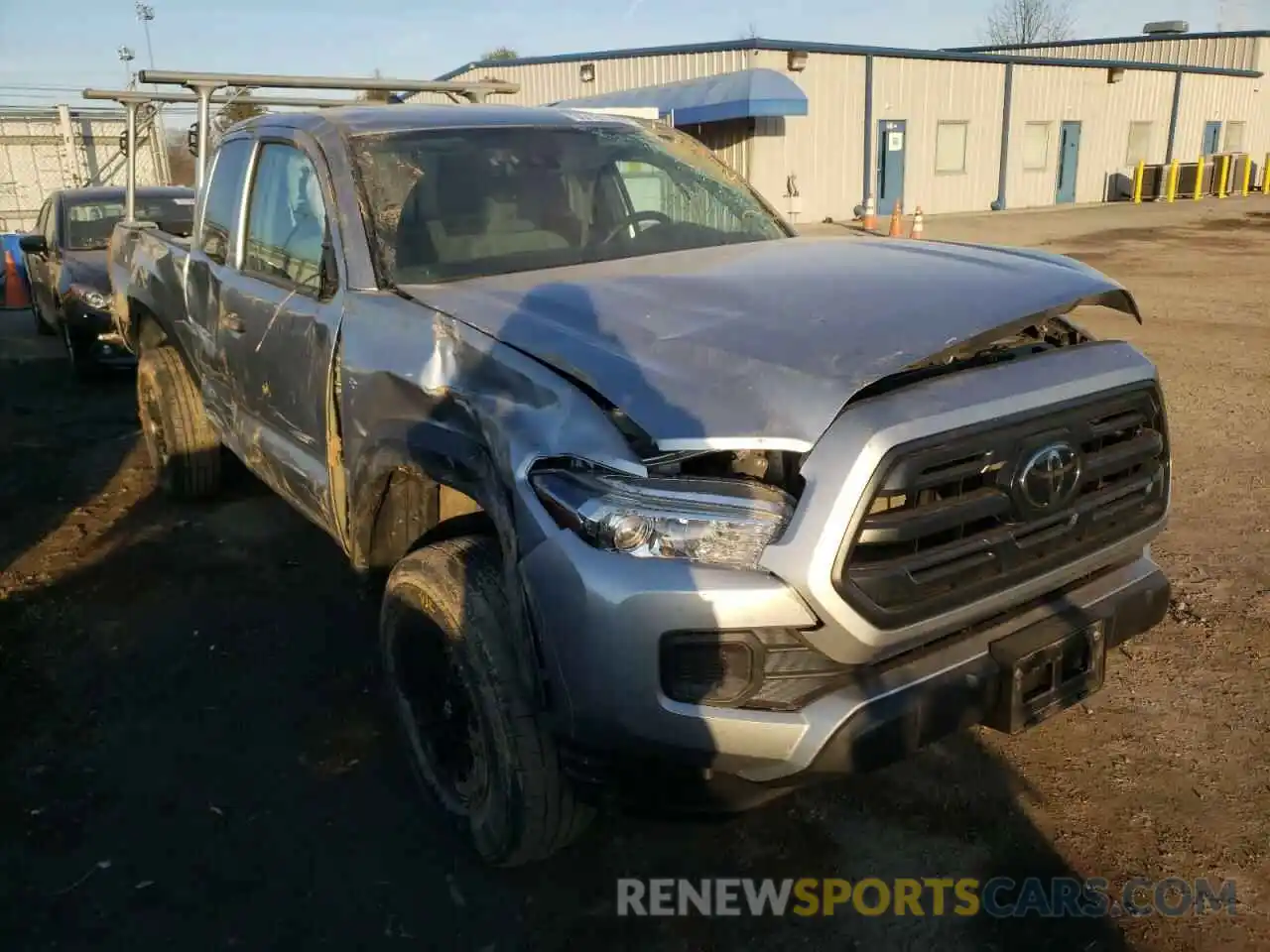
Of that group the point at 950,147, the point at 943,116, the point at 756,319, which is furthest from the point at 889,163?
the point at 756,319

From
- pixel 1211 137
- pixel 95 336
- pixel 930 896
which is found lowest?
pixel 930 896

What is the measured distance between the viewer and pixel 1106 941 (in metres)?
2.42

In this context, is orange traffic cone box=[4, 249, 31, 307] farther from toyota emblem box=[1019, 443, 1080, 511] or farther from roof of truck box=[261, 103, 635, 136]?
toyota emblem box=[1019, 443, 1080, 511]

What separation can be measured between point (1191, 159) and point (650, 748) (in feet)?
126

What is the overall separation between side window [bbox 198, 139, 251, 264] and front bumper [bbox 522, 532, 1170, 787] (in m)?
2.72

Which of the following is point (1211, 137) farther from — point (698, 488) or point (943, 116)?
point (698, 488)

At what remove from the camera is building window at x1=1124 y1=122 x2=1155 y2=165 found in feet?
104

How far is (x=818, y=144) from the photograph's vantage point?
2420 centimetres

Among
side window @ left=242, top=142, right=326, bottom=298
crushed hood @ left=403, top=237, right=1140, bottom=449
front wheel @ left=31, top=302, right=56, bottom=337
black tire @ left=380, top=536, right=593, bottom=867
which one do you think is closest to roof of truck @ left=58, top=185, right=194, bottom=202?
front wheel @ left=31, top=302, right=56, bottom=337

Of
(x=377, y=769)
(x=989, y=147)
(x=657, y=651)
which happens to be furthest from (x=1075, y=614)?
(x=989, y=147)

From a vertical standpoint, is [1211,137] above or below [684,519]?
below

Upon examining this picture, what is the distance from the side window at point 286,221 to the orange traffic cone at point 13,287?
13001mm

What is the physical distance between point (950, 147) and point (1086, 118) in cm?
602

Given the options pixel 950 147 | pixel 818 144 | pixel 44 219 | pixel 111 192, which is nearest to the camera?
pixel 111 192
